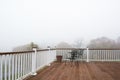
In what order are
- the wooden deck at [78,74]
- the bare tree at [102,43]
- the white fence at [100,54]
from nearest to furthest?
1. the wooden deck at [78,74]
2. the white fence at [100,54]
3. the bare tree at [102,43]

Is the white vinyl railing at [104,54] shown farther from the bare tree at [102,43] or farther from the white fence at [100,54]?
the bare tree at [102,43]

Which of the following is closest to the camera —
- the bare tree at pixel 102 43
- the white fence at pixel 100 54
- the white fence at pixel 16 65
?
the white fence at pixel 16 65

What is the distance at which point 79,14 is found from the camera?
1770 centimetres

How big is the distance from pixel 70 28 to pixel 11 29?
6795 mm

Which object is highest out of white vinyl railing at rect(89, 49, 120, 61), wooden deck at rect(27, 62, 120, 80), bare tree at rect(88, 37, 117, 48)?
bare tree at rect(88, 37, 117, 48)

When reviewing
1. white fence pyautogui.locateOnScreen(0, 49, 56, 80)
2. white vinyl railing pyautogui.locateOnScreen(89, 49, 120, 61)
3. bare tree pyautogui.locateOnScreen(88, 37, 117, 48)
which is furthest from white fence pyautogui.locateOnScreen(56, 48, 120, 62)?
white fence pyautogui.locateOnScreen(0, 49, 56, 80)

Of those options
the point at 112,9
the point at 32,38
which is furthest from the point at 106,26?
the point at 32,38

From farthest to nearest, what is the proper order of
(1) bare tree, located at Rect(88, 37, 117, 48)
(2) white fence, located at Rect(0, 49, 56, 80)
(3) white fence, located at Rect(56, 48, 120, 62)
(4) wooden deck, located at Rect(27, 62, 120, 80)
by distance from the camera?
(1) bare tree, located at Rect(88, 37, 117, 48) → (3) white fence, located at Rect(56, 48, 120, 62) → (4) wooden deck, located at Rect(27, 62, 120, 80) → (2) white fence, located at Rect(0, 49, 56, 80)

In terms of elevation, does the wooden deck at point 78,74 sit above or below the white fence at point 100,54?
below

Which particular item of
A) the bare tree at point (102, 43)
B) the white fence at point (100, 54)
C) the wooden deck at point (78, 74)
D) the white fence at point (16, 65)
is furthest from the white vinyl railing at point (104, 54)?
the white fence at point (16, 65)

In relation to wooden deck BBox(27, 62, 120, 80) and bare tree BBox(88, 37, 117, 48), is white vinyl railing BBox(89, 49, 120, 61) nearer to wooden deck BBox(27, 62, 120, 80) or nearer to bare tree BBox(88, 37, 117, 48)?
wooden deck BBox(27, 62, 120, 80)

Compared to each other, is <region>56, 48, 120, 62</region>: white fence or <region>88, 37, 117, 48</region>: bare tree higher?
<region>88, 37, 117, 48</region>: bare tree

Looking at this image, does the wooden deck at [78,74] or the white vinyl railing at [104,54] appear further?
the white vinyl railing at [104,54]

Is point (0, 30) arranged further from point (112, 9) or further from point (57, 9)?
point (112, 9)
